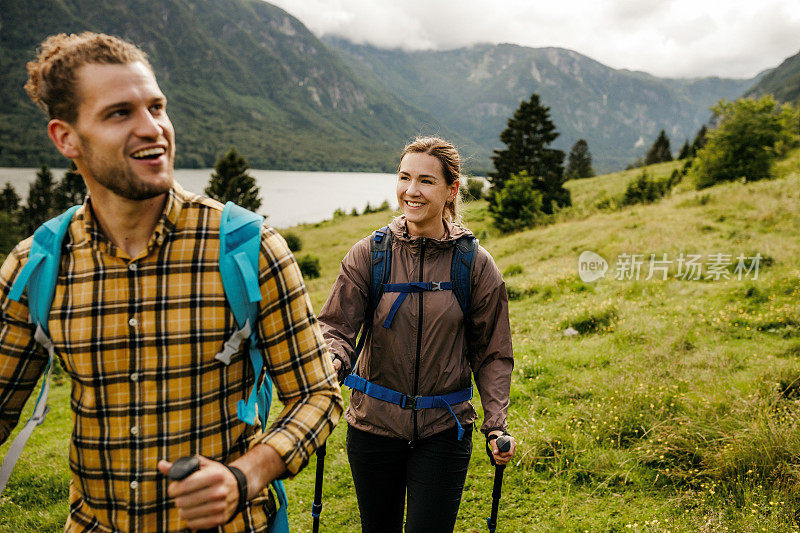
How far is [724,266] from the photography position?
11.2m

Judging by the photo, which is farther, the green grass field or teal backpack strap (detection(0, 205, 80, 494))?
the green grass field

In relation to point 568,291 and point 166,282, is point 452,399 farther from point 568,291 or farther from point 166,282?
point 568,291

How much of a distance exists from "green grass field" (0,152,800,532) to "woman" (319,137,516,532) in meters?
2.33

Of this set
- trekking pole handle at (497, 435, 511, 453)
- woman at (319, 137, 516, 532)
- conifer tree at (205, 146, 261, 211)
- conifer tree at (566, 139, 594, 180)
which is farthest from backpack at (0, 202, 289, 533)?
conifer tree at (566, 139, 594, 180)

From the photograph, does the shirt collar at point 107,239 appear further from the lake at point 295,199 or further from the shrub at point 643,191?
the lake at point 295,199

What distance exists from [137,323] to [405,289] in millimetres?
1614

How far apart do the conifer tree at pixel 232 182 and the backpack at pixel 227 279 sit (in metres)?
51.0

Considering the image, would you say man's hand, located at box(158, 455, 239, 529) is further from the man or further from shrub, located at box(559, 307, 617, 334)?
shrub, located at box(559, 307, 617, 334)

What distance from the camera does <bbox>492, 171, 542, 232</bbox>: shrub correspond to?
2803 centimetres

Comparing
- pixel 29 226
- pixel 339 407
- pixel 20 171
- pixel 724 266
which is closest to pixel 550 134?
pixel 724 266

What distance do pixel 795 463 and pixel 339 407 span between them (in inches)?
188

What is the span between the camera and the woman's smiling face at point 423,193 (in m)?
3.07

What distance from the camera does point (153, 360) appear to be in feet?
5.16

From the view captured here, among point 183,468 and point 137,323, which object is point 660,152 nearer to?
point 137,323
